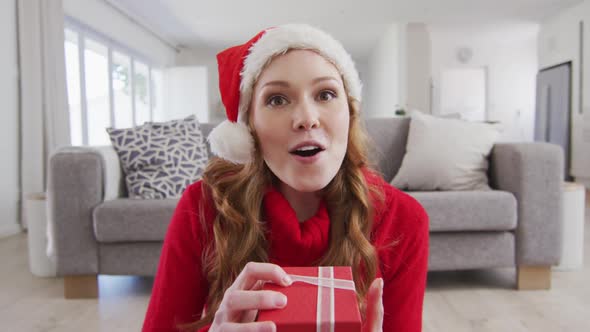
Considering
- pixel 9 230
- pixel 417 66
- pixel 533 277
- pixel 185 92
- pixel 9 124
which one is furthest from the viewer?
pixel 185 92

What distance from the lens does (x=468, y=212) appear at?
1849mm

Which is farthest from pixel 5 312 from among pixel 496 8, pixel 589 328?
pixel 496 8

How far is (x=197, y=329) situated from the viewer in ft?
2.32

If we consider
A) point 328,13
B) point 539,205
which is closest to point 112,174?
point 539,205

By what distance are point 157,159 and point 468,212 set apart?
4.95 feet

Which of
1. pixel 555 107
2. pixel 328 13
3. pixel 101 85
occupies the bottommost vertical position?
pixel 555 107

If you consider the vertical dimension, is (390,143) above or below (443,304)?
above

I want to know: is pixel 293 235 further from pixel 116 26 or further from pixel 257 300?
pixel 116 26

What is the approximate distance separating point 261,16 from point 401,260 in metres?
6.21

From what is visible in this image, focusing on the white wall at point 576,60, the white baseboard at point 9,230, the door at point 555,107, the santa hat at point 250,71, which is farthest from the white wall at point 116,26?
the door at point 555,107

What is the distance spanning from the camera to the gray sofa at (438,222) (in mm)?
1855

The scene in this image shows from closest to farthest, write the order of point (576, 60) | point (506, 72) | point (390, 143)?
point (390, 143)
point (576, 60)
point (506, 72)

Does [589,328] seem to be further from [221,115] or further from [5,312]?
[221,115]

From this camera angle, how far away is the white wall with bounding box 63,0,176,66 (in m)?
4.82
